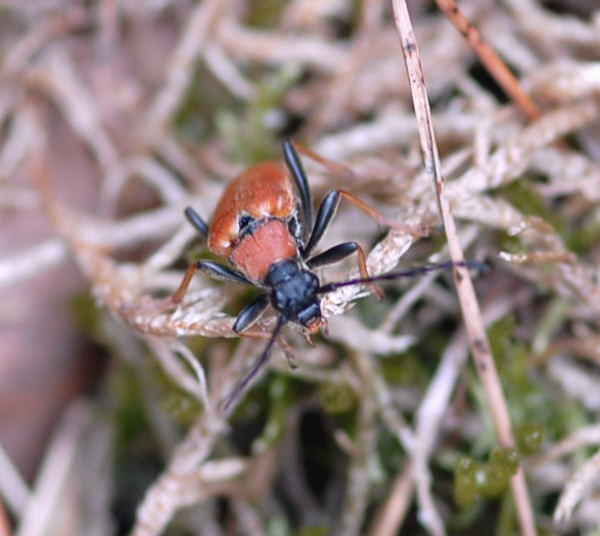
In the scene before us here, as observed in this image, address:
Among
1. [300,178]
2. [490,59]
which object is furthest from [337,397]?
[490,59]

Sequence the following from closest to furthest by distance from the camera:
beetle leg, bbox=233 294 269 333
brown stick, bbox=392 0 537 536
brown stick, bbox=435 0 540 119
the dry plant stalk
→ 1. brown stick, bbox=392 0 537 536
2. beetle leg, bbox=233 294 269 333
3. brown stick, bbox=435 0 540 119
4. the dry plant stalk

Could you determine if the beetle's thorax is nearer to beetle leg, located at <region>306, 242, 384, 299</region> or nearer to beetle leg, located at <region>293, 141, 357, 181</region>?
beetle leg, located at <region>306, 242, 384, 299</region>

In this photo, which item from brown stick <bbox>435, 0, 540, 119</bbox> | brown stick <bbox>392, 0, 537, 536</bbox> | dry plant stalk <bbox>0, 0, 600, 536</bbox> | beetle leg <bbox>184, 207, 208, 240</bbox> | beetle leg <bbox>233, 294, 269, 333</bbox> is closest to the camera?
brown stick <bbox>392, 0, 537, 536</bbox>

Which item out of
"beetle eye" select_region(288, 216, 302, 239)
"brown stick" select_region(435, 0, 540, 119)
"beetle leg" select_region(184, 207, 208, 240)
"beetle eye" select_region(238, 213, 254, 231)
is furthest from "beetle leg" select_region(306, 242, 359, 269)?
"brown stick" select_region(435, 0, 540, 119)

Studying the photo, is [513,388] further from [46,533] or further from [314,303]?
[46,533]

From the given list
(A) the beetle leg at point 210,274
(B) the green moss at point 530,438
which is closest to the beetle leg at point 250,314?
(A) the beetle leg at point 210,274

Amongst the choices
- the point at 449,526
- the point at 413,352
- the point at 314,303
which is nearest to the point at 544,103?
the point at 413,352

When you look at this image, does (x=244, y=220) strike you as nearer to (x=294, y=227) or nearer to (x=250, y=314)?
(x=294, y=227)

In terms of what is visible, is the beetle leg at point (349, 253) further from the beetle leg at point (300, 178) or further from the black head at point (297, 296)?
the beetle leg at point (300, 178)
